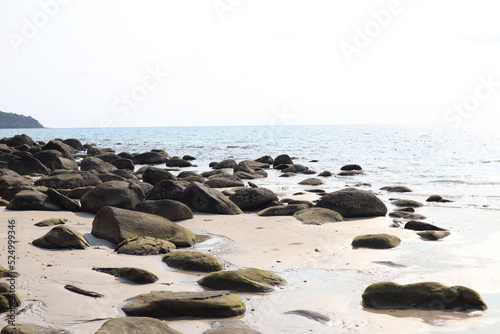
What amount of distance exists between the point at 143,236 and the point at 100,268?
1438 millimetres

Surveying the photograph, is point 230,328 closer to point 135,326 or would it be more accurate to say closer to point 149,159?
point 135,326

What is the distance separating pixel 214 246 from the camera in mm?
7508

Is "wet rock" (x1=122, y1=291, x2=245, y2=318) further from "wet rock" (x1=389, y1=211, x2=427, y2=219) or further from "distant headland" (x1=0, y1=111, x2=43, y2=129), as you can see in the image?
"distant headland" (x1=0, y1=111, x2=43, y2=129)

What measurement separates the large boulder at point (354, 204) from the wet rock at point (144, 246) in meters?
4.62

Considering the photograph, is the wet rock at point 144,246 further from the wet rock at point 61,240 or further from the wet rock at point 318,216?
the wet rock at point 318,216

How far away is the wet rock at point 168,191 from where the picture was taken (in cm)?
1127

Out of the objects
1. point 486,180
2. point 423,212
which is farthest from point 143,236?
point 486,180

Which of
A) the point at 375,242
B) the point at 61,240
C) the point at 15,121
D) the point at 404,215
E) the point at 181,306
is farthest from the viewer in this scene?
the point at 15,121

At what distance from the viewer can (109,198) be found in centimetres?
994

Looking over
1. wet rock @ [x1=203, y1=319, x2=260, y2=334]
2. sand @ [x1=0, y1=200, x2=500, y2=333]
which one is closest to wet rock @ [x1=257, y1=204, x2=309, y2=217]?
sand @ [x1=0, y1=200, x2=500, y2=333]

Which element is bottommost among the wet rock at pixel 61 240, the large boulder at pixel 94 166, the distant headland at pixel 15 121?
the distant headland at pixel 15 121

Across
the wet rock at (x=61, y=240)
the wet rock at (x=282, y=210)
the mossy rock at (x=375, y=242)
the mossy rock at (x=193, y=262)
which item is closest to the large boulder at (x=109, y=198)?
the wet rock at (x=282, y=210)

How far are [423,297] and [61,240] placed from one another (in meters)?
4.61

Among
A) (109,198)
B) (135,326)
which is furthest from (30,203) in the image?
(135,326)
